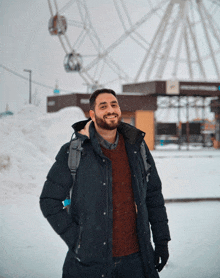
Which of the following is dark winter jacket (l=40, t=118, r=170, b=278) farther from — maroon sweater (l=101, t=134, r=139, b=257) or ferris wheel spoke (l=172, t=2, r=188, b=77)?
ferris wheel spoke (l=172, t=2, r=188, b=77)

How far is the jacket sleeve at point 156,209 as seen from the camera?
1.78 meters

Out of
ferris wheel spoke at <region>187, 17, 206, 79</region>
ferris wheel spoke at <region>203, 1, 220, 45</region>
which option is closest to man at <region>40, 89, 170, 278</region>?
ferris wheel spoke at <region>187, 17, 206, 79</region>

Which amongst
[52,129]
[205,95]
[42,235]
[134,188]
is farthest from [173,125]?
[134,188]

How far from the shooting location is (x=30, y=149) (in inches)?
266

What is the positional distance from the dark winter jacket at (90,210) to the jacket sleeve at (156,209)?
12 centimetres

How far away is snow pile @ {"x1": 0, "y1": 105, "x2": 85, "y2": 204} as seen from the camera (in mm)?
5484

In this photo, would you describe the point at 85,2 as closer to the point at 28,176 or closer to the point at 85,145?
the point at 28,176

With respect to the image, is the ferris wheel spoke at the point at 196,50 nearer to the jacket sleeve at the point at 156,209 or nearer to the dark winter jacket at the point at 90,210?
the jacket sleeve at the point at 156,209

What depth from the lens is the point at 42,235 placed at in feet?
10.9

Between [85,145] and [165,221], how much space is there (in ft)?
2.34

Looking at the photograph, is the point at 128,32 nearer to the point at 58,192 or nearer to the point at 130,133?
the point at 130,133

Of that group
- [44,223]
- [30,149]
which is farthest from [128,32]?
[44,223]

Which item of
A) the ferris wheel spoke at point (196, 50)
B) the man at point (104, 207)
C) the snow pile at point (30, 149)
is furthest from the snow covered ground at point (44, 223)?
the ferris wheel spoke at point (196, 50)

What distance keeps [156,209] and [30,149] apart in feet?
17.7
